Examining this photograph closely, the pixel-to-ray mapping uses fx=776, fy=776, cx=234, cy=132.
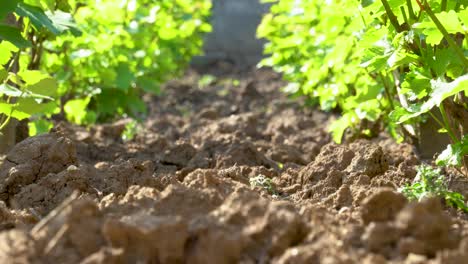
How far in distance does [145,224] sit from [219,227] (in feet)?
0.59

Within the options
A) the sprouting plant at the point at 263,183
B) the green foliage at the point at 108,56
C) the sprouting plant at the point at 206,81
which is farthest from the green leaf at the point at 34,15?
the sprouting plant at the point at 206,81

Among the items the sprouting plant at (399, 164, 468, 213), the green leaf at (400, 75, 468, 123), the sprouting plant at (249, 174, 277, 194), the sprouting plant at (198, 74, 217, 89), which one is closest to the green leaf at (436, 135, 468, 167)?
the sprouting plant at (399, 164, 468, 213)

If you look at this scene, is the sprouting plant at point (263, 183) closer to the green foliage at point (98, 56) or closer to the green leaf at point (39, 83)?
the green leaf at point (39, 83)

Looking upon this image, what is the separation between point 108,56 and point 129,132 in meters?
0.53

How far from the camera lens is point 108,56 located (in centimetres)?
519

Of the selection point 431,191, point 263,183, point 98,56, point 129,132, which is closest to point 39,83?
point 263,183

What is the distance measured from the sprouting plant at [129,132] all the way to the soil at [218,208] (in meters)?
0.45

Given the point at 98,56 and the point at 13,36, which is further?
the point at 98,56

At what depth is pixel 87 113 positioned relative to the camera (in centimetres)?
543

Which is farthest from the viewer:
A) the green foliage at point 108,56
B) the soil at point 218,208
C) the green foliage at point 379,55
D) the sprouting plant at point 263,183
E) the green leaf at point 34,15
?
the green foliage at point 108,56

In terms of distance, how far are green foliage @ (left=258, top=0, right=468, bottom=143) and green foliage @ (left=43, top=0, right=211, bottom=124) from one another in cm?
91

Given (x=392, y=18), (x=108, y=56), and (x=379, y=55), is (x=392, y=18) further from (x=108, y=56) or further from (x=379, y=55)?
(x=108, y=56)

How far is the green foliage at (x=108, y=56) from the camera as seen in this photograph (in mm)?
4848

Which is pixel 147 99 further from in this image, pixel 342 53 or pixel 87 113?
pixel 342 53
